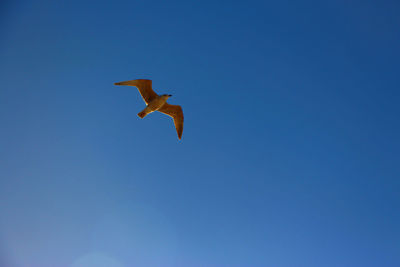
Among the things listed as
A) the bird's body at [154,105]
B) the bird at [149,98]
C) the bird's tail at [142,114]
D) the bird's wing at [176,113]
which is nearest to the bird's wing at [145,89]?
the bird at [149,98]

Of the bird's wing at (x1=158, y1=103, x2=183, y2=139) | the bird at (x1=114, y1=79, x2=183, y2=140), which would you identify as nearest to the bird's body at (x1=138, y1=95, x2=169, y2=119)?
the bird at (x1=114, y1=79, x2=183, y2=140)

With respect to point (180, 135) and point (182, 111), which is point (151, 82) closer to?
point (182, 111)

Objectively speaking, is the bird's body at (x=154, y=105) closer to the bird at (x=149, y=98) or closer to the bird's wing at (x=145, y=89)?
the bird at (x=149, y=98)

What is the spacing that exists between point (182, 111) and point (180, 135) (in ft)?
5.96

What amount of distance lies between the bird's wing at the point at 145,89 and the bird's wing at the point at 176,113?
1.39m

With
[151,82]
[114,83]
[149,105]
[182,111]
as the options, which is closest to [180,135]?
[182,111]

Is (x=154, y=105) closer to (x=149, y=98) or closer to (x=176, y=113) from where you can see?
(x=149, y=98)

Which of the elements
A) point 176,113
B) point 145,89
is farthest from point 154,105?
point 176,113

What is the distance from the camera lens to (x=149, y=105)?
52.2 feet

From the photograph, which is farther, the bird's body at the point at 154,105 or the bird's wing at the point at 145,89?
the bird's body at the point at 154,105

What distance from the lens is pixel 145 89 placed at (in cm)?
1580

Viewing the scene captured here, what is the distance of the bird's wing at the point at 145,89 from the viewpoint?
15.4 m

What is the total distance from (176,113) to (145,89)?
307 cm

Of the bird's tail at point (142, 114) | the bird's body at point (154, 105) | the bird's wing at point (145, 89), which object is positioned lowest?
the bird's tail at point (142, 114)
